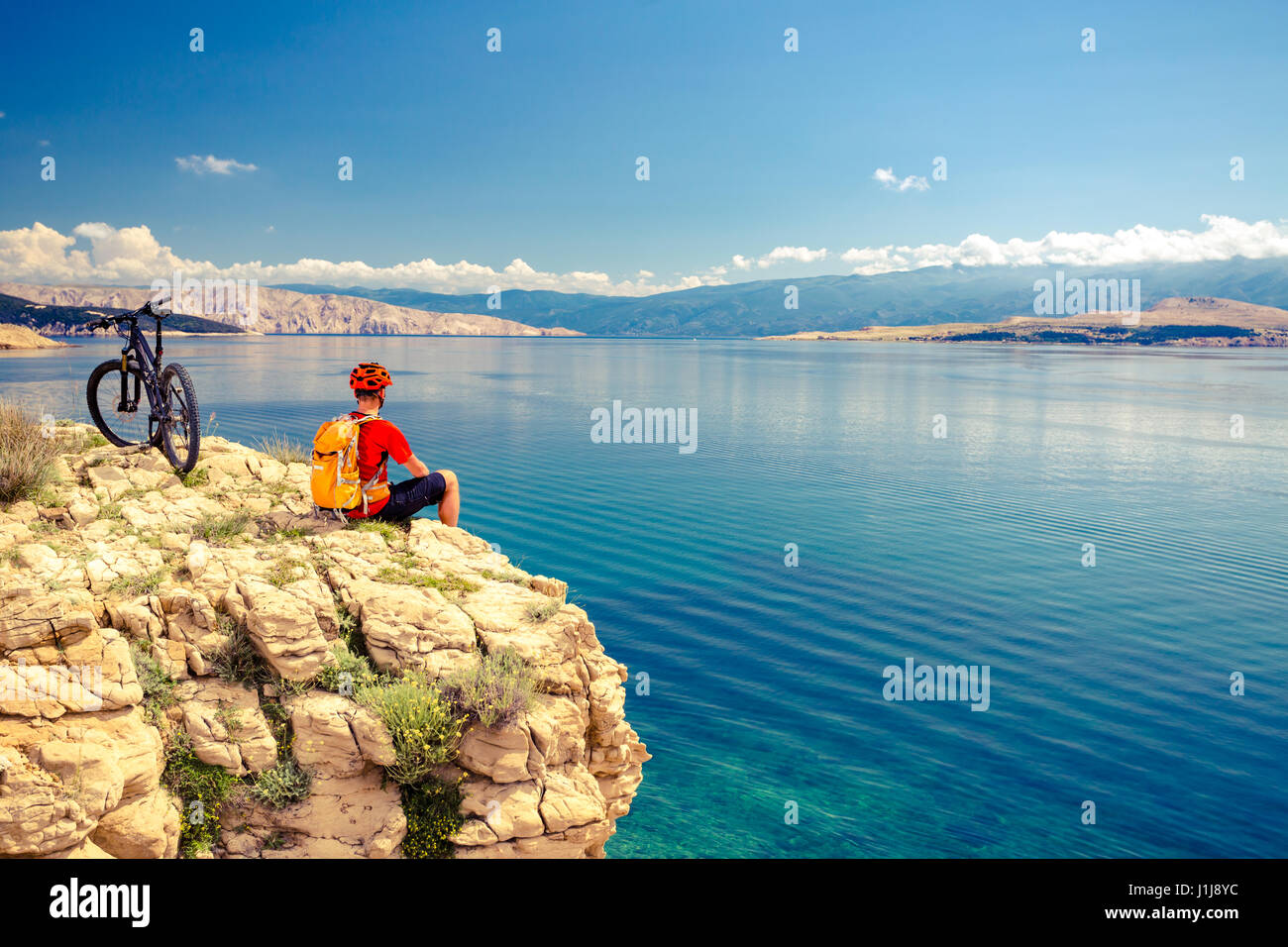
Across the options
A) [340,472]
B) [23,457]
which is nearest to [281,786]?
[340,472]

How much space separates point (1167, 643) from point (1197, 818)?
6.09 m

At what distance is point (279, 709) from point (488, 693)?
1985mm

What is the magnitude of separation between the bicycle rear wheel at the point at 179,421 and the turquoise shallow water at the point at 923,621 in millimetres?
8330

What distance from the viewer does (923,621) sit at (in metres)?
16.7

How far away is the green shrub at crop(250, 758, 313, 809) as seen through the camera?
21.9 feet

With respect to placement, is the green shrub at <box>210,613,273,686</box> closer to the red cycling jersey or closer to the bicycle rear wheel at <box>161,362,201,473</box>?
the red cycling jersey

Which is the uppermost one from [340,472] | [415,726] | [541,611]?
[340,472]

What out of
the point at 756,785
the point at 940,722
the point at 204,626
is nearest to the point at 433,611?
the point at 204,626

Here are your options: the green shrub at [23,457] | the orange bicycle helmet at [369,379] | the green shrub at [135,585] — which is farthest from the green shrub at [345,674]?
the green shrub at [23,457]

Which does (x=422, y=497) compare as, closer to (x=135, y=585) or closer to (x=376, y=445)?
(x=376, y=445)

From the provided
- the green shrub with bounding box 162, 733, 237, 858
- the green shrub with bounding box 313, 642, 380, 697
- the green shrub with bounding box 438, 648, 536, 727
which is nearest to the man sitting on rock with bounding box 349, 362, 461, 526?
the green shrub with bounding box 313, 642, 380, 697

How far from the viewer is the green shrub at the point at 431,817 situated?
22.2 ft

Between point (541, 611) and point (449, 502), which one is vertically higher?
point (449, 502)
